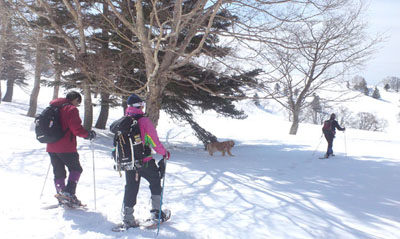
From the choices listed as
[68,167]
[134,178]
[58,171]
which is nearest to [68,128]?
[68,167]

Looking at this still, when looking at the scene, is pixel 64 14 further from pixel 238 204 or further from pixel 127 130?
pixel 238 204

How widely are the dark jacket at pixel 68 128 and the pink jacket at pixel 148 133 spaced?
87 centimetres

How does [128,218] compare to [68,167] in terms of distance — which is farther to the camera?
[68,167]

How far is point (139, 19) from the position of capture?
7066 mm

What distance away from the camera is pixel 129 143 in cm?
378

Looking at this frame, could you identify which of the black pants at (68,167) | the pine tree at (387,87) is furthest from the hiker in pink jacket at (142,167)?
the pine tree at (387,87)

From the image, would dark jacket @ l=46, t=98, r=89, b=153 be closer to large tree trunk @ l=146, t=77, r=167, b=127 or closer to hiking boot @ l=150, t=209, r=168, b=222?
hiking boot @ l=150, t=209, r=168, b=222

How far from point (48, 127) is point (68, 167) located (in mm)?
713

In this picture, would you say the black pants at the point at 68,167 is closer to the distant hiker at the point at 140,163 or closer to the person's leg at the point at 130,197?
the distant hiker at the point at 140,163

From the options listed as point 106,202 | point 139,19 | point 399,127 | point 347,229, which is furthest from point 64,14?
point 399,127

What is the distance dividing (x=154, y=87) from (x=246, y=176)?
361 cm

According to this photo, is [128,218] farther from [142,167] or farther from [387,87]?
[387,87]

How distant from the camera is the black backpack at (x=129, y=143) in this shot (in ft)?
12.2

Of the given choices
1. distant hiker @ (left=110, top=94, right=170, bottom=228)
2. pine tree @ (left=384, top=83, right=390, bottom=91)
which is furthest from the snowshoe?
pine tree @ (left=384, top=83, right=390, bottom=91)
